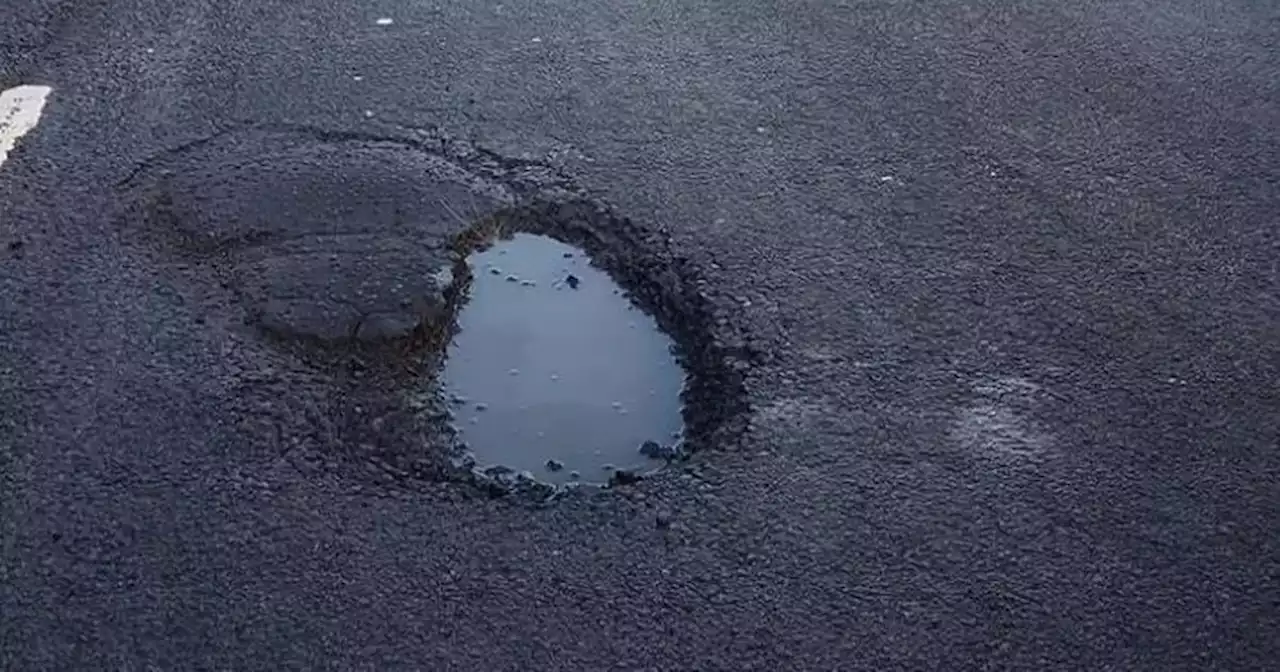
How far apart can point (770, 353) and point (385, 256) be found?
4.74ft

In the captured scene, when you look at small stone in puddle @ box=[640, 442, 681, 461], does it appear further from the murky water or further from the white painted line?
the white painted line

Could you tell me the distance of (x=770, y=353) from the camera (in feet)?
17.3

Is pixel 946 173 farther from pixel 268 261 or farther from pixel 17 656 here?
pixel 17 656

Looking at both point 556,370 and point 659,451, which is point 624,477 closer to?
point 659,451

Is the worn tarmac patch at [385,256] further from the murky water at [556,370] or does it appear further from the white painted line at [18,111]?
the white painted line at [18,111]

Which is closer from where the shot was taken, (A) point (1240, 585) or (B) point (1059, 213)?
(A) point (1240, 585)

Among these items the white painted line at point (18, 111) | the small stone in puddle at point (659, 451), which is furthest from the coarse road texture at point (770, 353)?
the small stone in puddle at point (659, 451)

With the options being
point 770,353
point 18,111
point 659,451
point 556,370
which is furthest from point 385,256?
point 18,111

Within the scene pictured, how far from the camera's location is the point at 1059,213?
6137mm

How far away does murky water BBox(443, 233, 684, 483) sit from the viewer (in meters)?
5.05

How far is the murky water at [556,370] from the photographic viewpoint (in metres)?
5.05

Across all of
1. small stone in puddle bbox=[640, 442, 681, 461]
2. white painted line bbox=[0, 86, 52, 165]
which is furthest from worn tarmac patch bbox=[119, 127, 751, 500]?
white painted line bbox=[0, 86, 52, 165]

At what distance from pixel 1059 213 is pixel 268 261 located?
3025 millimetres

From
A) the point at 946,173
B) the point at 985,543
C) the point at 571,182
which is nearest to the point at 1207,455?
the point at 985,543
